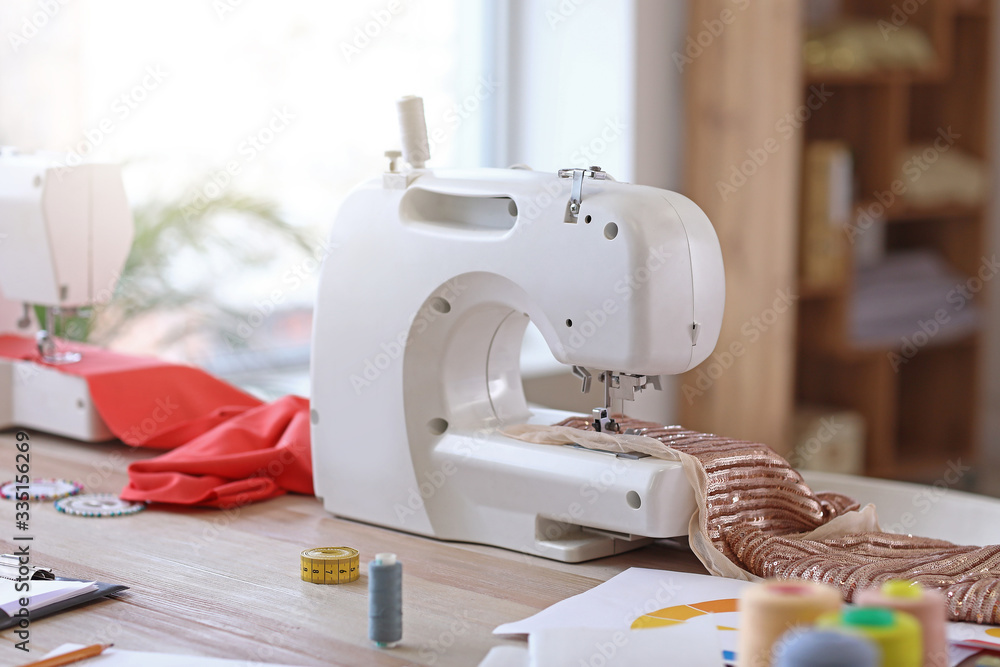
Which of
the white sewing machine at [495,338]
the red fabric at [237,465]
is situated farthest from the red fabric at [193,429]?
the white sewing machine at [495,338]

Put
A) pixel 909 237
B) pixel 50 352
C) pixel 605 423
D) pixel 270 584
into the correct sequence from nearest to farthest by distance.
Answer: pixel 270 584 → pixel 605 423 → pixel 50 352 → pixel 909 237

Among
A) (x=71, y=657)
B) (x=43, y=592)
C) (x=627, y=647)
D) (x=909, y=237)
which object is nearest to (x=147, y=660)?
(x=71, y=657)

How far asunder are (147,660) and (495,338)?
0.65 metres

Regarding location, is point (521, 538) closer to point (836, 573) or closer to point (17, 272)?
point (836, 573)

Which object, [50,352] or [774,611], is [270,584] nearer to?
[774,611]

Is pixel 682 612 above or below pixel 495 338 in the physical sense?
below

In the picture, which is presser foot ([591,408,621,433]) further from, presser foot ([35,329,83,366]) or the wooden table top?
presser foot ([35,329,83,366])

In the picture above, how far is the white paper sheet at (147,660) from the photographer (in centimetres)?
101

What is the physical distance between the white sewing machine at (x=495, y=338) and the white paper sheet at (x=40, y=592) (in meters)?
0.43

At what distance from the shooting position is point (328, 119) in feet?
9.89

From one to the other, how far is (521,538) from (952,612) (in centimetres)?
49

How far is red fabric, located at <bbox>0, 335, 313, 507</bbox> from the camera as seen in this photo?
1573 millimetres

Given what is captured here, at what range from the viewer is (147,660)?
101cm

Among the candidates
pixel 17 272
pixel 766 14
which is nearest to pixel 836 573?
pixel 17 272
